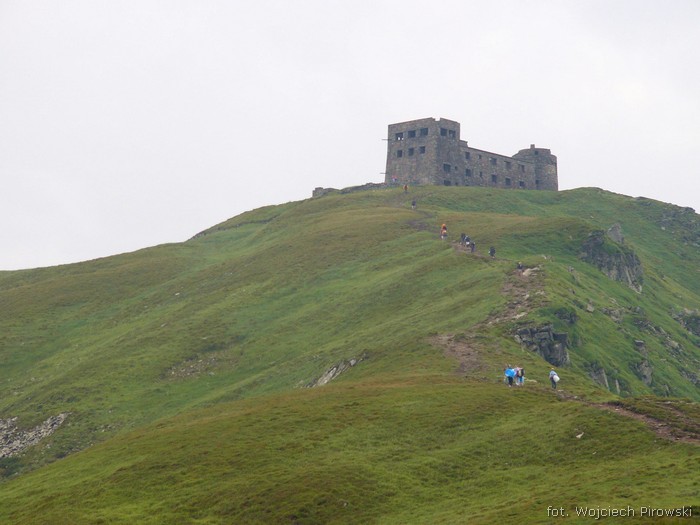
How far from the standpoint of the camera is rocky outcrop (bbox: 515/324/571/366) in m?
83.2

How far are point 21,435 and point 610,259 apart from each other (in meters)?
77.7

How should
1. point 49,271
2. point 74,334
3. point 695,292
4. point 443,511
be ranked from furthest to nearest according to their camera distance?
point 49,271, point 695,292, point 74,334, point 443,511

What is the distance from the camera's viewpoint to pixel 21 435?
304 ft

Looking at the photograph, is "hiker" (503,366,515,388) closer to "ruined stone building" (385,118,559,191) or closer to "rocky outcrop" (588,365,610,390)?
"rocky outcrop" (588,365,610,390)

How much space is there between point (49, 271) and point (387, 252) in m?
68.5

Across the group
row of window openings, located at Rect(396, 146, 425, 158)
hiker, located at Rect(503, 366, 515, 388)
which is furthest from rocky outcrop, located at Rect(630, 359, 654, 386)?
row of window openings, located at Rect(396, 146, 425, 158)

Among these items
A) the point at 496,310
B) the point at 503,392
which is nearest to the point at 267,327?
the point at 496,310

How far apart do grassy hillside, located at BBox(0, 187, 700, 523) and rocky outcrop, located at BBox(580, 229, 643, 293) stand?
44.7 inches

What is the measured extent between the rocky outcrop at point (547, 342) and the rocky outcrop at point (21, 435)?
47.5 meters

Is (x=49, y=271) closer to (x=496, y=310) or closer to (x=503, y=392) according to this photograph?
(x=496, y=310)

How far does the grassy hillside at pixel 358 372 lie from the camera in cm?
5497

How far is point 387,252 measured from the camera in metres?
132

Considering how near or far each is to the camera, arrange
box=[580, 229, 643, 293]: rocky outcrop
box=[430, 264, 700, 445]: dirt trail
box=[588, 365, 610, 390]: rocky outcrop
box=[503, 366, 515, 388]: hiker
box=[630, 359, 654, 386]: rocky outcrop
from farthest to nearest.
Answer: box=[580, 229, 643, 293]: rocky outcrop → box=[630, 359, 654, 386]: rocky outcrop → box=[588, 365, 610, 390]: rocky outcrop → box=[503, 366, 515, 388]: hiker → box=[430, 264, 700, 445]: dirt trail

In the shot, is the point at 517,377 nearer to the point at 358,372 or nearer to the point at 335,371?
the point at 358,372
